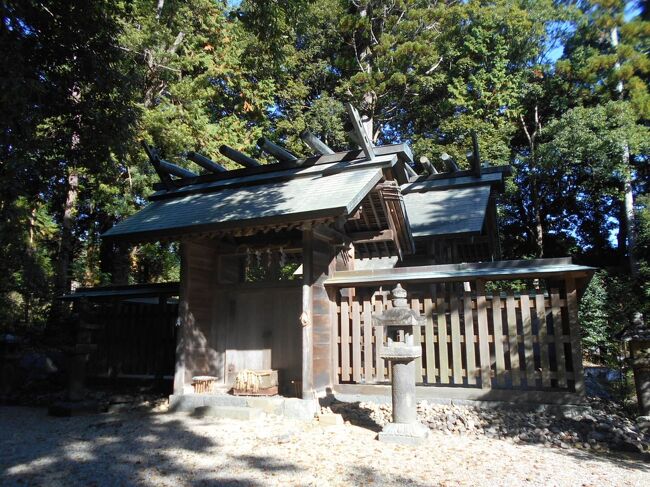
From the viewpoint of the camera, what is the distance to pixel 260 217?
292 inches

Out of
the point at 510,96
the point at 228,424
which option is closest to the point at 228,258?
the point at 228,424

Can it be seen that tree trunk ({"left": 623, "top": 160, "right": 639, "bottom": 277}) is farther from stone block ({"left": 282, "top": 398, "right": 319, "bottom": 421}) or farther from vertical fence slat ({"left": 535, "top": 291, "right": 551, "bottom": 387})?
stone block ({"left": 282, "top": 398, "right": 319, "bottom": 421})

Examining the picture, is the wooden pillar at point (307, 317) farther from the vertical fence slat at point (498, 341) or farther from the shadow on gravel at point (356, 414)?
the vertical fence slat at point (498, 341)

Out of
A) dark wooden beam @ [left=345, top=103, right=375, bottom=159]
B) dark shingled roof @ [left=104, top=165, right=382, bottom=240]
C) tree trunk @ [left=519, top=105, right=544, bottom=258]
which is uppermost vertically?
tree trunk @ [left=519, top=105, right=544, bottom=258]

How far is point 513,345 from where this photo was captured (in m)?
7.19

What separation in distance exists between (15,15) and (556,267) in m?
8.69

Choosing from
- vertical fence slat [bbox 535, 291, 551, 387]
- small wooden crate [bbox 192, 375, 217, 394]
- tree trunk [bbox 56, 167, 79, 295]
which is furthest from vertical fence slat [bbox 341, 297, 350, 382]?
tree trunk [bbox 56, 167, 79, 295]

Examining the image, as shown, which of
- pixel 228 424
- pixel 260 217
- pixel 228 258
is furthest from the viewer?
pixel 228 258

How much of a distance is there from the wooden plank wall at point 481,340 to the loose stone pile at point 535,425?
433 mm

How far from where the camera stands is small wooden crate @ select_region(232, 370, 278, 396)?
7898mm

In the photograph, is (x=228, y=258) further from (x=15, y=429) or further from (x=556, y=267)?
(x=556, y=267)

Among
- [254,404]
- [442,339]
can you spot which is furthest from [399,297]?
[254,404]

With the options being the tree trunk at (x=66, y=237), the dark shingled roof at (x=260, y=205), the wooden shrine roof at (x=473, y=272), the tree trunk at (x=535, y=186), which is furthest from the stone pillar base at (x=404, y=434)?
the tree trunk at (x=535, y=186)

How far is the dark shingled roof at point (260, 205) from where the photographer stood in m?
7.28
